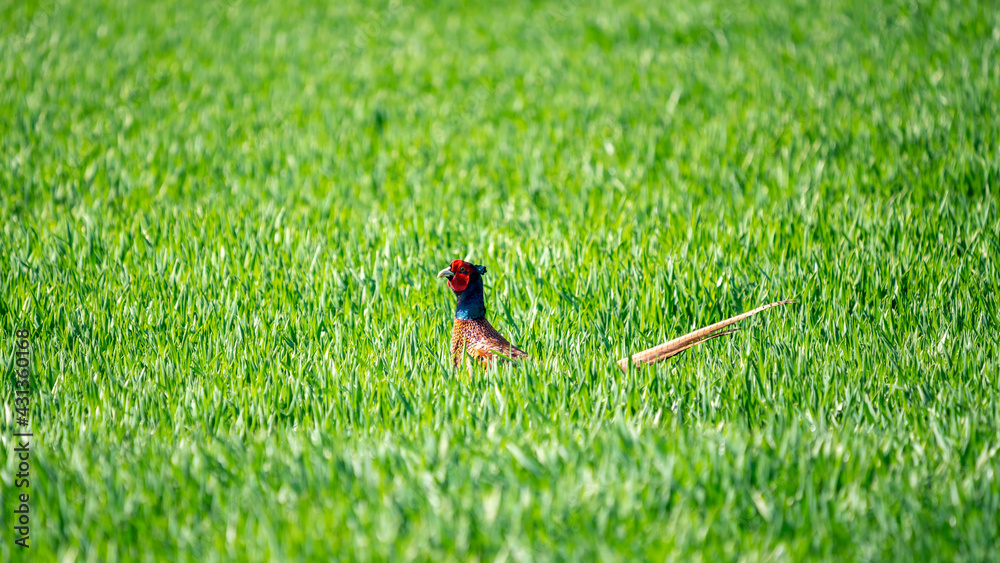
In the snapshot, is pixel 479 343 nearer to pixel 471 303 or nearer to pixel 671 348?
pixel 471 303

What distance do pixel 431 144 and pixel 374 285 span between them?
9.17 ft

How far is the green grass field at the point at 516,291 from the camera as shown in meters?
2.29

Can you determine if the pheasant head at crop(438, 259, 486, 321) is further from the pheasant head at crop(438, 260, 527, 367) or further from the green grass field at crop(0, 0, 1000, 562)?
the green grass field at crop(0, 0, 1000, 562)

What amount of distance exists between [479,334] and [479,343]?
1.9 inches

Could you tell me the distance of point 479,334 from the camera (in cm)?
328

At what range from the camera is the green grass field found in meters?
2.29

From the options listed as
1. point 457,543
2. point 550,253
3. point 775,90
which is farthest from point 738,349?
point 775,90

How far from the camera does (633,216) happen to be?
202 inches

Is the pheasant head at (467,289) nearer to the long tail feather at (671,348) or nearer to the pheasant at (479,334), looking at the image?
the pheasant at (479,334)

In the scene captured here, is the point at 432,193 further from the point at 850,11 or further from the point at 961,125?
the point at 850,11

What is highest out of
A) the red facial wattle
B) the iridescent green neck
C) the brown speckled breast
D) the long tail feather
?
the red facial wattle

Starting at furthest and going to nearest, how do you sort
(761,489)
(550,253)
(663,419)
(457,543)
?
(550,253), (663,419), (761,489), (457,543)

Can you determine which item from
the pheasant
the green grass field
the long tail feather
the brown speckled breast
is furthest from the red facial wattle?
the long tail feather

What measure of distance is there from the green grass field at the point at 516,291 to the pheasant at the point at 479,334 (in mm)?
110
